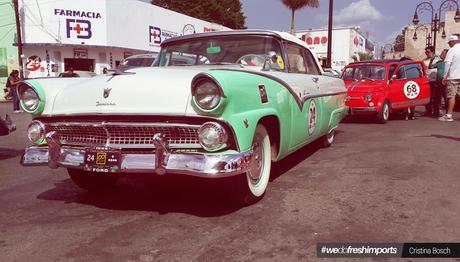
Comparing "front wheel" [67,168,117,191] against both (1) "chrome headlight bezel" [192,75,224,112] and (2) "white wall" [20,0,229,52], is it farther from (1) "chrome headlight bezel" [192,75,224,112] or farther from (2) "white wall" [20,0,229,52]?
(2) "white wall" [20,0,229,52]

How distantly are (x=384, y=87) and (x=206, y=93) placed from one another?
24.4 ft

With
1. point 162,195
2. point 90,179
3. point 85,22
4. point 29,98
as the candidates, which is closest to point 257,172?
point 162,195

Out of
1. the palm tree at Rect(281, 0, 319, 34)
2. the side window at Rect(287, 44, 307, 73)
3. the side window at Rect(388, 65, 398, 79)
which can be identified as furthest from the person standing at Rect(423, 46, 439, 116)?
the palm tree at Rect(281, 0, 319, 34)

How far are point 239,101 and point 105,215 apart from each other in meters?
1.42

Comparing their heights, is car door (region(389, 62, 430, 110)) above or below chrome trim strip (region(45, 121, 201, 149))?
above

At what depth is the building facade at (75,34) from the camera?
21875 millimetres

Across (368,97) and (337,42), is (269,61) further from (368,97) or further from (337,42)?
(337,42)

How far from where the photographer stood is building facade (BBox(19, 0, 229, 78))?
2188 cm

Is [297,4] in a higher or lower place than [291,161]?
higher

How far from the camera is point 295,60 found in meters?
4.69

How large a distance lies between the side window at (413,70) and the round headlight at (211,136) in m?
8.45

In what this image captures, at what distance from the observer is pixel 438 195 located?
369 cm

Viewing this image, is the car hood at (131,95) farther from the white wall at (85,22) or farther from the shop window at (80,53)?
the shop window at (80,53)

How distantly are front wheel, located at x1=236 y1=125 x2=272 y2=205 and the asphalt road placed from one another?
0.11 meters
